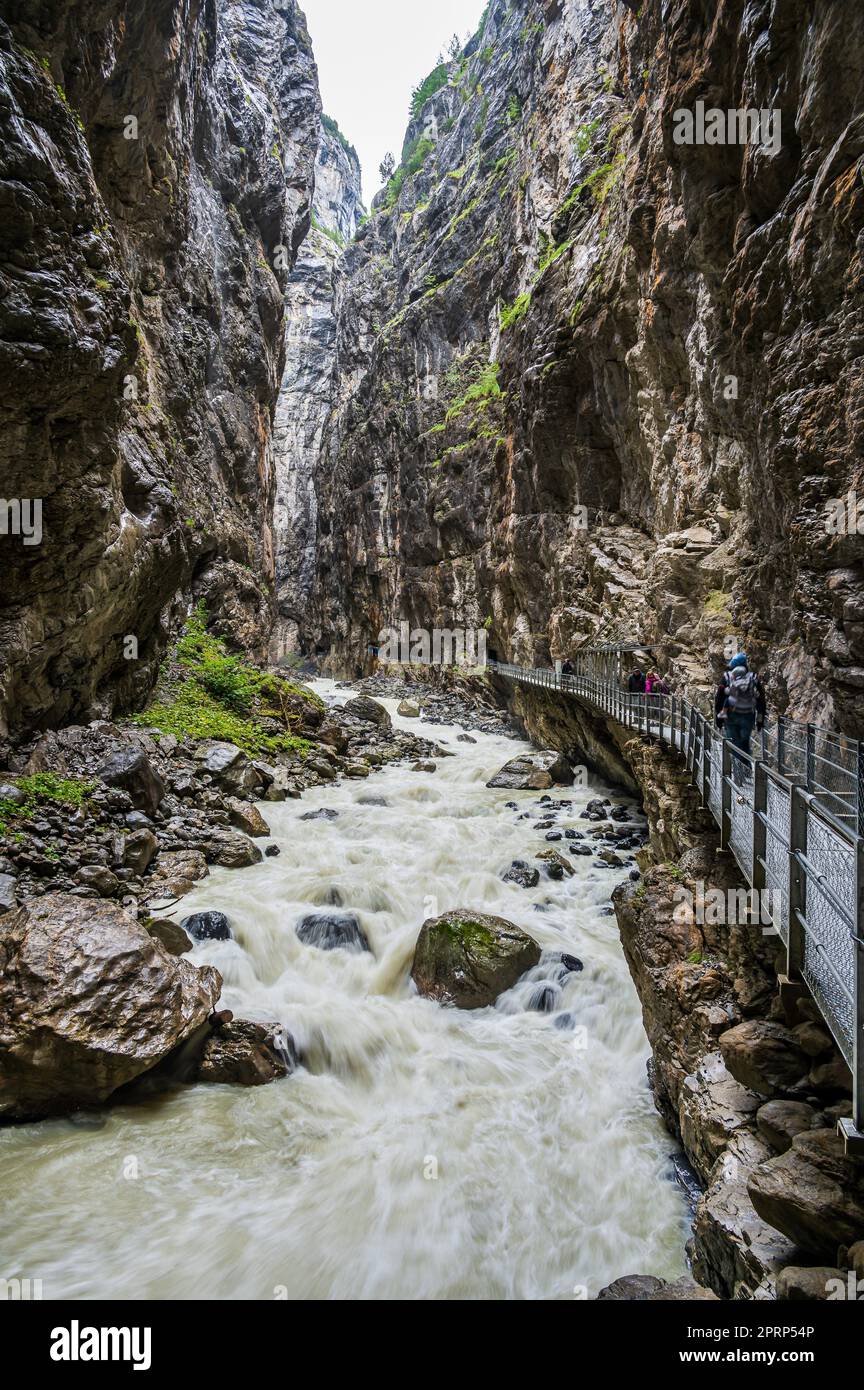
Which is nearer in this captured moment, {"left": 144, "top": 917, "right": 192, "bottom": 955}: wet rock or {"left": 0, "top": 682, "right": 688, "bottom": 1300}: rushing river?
{"left": 0, "top": 682, "right": 688, "bottom": 1300}: rushing river

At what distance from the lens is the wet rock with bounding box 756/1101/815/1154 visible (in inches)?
156

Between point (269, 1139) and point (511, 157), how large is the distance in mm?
52424

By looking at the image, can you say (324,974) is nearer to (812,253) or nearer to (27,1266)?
(27,1266)

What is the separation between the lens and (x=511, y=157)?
135 ft

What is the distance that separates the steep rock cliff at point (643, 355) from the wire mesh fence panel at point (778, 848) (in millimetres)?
3739

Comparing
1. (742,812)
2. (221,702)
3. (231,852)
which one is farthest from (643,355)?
(231,852)

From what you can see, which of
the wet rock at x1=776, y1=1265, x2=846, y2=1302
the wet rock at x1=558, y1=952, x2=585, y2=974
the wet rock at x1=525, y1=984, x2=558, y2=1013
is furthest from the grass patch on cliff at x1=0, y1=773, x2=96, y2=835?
the wet rock at x1=776, y1=1265, x2=846, y2=1302

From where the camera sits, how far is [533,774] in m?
19.5

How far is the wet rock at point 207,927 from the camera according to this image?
8891 millimetres

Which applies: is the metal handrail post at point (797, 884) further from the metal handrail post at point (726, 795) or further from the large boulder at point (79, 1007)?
the large boulder at point (79, 1007)

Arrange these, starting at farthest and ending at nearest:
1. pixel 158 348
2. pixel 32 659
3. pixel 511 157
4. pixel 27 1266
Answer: pixel 511 157, pixel 158 348, pixel 32 659, pixel 27 1266

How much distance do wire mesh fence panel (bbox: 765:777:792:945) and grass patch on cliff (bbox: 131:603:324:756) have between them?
13294 millimetres

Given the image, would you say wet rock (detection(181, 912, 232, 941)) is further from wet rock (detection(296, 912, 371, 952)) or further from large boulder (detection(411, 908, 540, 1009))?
large boulder (detection(411, 908, 540, 1009))
